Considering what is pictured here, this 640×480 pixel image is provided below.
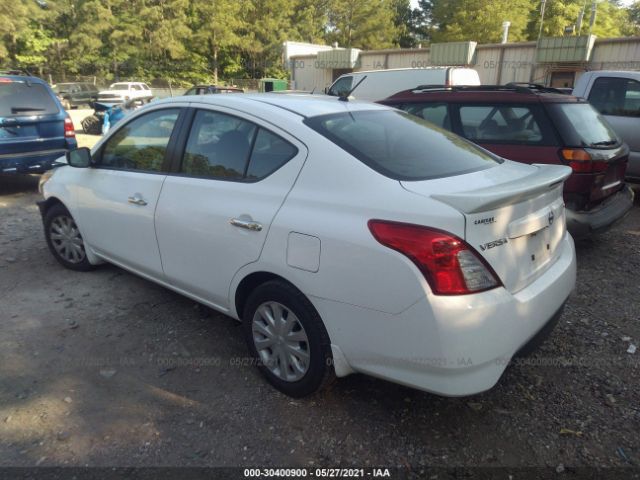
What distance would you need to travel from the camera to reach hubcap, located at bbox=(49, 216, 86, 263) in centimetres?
429

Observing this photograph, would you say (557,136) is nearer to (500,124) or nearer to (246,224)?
(500,124)

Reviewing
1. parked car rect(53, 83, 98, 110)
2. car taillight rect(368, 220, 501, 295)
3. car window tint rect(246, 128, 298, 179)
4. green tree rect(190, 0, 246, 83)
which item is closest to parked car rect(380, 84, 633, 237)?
car taillight rect(368, 220, 501, 295)

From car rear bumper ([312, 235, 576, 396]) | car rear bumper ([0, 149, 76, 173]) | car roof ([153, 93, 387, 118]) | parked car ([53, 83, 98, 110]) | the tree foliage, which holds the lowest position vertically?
parked car ([53, 83, 98, 110])

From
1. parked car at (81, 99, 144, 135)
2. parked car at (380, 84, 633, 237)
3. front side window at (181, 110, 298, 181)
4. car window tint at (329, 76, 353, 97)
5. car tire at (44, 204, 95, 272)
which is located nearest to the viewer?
front side window at (181, 110, 298, 181)

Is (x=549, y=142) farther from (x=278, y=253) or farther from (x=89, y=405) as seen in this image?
(x=89, y=405)

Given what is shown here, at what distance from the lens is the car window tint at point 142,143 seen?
3.37 m

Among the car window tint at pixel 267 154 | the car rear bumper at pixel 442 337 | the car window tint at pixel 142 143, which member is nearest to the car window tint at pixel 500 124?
the car rear bumper at pixel 442 337

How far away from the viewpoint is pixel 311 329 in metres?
Answer: 2.46

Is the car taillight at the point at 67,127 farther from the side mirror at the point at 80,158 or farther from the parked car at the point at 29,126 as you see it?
the side mirror at the point at 80,158

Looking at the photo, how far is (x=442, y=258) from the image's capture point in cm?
204

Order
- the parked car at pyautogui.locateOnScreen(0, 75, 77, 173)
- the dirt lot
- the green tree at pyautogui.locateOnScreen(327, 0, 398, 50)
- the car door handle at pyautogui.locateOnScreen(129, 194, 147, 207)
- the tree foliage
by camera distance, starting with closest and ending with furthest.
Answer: the dirt lot
the car door handle at pyautogui.locateOnScreen(129, 194, 147, 207)
the parked car at pyautogui.locateOnScreen(0, 75, 77, 173)
the tree foliage
the green tree at pyautogui.locateOnScreen(327, 0, 398, 50)

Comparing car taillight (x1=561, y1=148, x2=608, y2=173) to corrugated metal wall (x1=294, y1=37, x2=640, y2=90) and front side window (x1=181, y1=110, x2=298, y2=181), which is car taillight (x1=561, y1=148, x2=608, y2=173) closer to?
front side window (x1=181, y1=110, x2=298, y2=181)

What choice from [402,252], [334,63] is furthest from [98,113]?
[334,63]

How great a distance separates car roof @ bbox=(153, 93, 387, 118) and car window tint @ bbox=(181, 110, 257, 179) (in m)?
0.10
